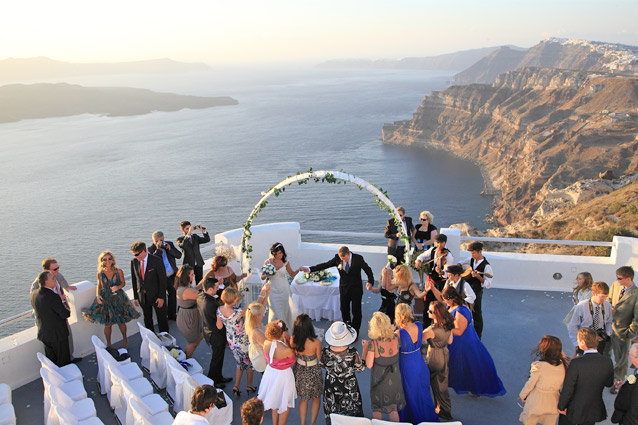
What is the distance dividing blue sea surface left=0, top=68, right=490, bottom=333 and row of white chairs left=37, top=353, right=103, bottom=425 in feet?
156

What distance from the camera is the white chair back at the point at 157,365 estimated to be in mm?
5832

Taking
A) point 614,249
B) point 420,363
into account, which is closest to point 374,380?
point 420,363

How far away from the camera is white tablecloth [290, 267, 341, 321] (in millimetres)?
7559

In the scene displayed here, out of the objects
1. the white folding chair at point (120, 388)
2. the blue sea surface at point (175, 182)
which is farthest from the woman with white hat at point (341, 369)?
the blue sea surface at point (175, 182)

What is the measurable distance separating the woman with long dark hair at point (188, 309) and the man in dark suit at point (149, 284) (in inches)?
33.2

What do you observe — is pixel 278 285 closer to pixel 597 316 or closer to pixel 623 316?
pixel 597 316

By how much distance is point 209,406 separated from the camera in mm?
3775

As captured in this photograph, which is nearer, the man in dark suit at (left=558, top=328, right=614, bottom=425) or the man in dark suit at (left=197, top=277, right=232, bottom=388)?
the man in dark suit at (left=558, top=328, right=614, bottom=425)

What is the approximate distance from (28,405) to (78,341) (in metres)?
1.07

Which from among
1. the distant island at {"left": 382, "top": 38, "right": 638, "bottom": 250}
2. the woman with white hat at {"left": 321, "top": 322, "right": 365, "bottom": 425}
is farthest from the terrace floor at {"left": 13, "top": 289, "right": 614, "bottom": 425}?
the distant island at {"left": 382, "top": 38, "right": 638, "bottom": 250}

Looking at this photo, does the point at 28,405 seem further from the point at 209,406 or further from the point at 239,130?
the point at 239,130

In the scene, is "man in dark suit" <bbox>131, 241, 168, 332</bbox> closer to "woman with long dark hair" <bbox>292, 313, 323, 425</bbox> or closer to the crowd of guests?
the crowd of guests

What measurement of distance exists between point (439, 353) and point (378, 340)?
0.83 metres

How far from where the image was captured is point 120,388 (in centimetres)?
523
